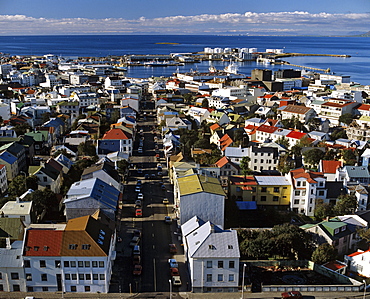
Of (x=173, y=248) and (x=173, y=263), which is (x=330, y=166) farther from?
(x=173, y=263)

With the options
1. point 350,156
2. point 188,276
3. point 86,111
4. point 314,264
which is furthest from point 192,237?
point 86,111

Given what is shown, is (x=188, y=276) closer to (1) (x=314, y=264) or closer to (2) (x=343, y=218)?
(1) (x=314, y=264)

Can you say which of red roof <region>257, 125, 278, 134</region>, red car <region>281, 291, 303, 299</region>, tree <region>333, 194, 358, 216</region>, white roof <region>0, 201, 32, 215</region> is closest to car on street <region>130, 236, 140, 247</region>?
white roof <region>0, 201, 32, 215</region>

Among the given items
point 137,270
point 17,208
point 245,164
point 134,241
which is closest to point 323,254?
point 137,270

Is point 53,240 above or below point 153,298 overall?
above

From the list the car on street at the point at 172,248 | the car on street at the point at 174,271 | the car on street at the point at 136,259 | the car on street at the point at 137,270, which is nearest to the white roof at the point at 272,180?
the car on street at the point at 172,248

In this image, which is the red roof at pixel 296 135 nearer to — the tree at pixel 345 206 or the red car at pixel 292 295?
the tree at pixel 345 206
